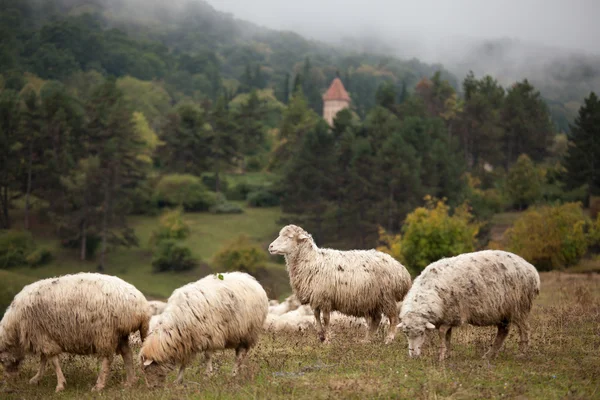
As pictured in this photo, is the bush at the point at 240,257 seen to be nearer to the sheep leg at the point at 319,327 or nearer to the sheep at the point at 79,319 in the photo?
the sheep leg at the point at 319,327

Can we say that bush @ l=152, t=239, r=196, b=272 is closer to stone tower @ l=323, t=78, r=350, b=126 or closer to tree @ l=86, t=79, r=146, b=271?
tree @ l=86, t=79, r=146, b=271

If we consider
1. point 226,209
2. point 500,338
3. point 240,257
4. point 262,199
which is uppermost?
point 500,338

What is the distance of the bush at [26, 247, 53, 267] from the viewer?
7394cm

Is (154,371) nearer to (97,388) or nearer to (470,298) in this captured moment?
(97,388)

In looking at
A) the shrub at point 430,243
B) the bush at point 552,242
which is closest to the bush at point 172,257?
the shrub at point 430,243

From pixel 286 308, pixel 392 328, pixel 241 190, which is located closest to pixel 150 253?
pixel 241 190

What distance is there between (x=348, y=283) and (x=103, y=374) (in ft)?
18.4

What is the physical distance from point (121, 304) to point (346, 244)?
2692 inches

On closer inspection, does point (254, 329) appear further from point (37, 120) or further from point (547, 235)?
point (37, 120)

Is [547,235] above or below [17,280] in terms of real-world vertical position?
above

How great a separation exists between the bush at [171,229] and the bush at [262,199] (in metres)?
16.1

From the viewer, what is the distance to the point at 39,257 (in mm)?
74562

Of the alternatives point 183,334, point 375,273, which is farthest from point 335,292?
point 183,334

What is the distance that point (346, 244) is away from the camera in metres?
81.4
